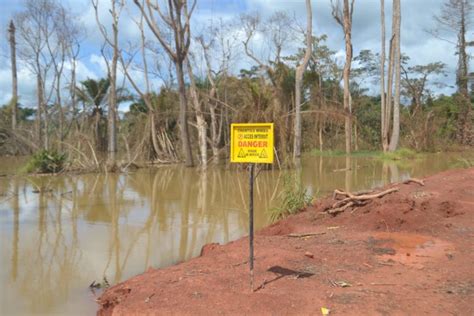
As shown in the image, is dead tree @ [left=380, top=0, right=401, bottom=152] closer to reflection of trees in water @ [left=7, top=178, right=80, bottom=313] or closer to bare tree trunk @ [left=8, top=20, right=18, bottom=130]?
reflection of trees in water @ [left=7, top=178, right=80, bottom=313]

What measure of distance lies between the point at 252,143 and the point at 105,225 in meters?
4.75

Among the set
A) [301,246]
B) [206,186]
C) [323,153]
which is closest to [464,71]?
[323,153]

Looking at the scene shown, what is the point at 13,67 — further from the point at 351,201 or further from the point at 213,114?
the point at 351,201

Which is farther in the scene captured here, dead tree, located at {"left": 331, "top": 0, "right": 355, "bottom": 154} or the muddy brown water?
dead tree, located at {"left": 331, "top": 0, "right": 355, "bottom": 154}

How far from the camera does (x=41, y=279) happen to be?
5102 mm

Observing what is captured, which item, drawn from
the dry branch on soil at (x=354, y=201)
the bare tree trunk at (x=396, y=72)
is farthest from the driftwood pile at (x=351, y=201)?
the bare tree trunk at (x=396, y=72)

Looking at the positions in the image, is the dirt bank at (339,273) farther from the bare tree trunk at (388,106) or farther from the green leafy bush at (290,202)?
the bare tree trunk at (388,106)

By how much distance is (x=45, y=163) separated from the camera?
16.5 metres

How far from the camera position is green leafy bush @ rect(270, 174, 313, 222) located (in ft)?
25.2

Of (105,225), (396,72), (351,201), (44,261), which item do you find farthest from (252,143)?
(396,72)

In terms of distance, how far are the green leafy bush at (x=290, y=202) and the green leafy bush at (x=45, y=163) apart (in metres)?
11.0

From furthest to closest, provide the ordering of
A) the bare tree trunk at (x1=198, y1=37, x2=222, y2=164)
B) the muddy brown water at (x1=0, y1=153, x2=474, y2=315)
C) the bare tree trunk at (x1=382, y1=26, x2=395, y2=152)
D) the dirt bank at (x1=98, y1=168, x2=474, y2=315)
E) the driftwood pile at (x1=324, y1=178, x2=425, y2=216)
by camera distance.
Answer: the bare tree trunk at (x1=382, y1=26, x2=395, y2=152), the bare tree trunk at (x1=198, y1=37, x2=222, y2=164), the driftwood pile at (x1=324, y1=178, x2=425, y2=216), the muddy brown water at (x1=0, y1=153, x2=474, y2=315), the dirt bank at (x1=98, y1=168, x2=474, y2=315)

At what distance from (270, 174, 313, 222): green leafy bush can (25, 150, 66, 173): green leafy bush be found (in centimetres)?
1102

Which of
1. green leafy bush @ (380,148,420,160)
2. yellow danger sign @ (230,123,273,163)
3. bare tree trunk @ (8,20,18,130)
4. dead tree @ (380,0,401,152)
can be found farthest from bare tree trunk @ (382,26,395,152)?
bare tree trunk @ (8,20,18,130)
